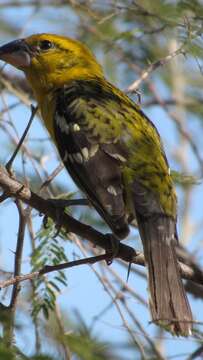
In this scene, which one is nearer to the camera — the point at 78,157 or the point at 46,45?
the point at 78,157

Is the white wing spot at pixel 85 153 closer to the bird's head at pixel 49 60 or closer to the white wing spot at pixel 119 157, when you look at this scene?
the white wing spot at pixel 119 157

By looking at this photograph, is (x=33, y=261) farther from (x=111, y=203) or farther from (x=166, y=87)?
(x=166, y=87)

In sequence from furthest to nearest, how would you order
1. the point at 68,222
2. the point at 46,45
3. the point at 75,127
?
the point at 46,45 < the point at 75,127 < the point at 68,222

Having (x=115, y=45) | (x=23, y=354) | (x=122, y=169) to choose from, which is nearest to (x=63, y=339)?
(x=23, y=354)

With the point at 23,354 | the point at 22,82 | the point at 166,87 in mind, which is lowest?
the point at 23,354

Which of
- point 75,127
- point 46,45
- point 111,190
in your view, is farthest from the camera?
point 46,45

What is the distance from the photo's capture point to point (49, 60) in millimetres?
5602

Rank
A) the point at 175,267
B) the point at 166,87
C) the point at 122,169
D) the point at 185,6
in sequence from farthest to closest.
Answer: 1. the point at 166,87
2. the point at 185,6
3. the point at 122,169
4. the point at 175,267

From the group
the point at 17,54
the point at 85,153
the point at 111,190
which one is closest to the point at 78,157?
the point at 85,153

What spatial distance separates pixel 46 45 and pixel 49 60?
0.16 m

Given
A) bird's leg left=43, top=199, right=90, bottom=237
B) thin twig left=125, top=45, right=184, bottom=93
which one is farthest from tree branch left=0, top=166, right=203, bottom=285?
thin twig left=125, top=45, right=184, bottom=93

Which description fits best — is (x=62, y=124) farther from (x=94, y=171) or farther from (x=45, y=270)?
(x=45, y=270)

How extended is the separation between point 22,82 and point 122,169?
2.86 m

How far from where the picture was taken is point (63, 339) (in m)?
2.28
